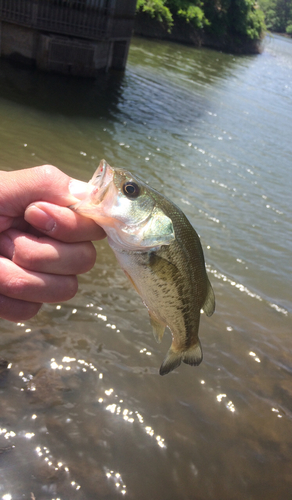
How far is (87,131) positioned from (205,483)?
365 inches

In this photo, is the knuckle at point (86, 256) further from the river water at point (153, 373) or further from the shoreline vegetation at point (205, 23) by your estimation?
the shoreline vegetation at point (205, 23)

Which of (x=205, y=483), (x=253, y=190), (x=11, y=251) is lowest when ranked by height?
(x=205, y=483)

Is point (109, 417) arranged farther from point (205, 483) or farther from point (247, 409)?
point (247, 409)

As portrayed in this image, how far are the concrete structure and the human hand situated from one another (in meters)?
13.8

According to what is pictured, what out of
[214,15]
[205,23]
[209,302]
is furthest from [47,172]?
[214,15]

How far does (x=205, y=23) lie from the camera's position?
39188mm

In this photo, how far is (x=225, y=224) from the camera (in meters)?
8.34

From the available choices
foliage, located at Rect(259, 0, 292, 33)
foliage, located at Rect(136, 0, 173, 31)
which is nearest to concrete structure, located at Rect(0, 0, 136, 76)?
foliage, located at Rect(136, 0, 173, 31)

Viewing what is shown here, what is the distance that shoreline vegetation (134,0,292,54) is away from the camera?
30.9 meters

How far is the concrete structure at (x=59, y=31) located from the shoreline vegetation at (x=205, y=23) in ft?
56.1

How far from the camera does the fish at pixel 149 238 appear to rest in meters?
2.03

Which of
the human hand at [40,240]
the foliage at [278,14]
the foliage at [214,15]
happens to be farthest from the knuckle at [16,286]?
the foliage at [278,14]

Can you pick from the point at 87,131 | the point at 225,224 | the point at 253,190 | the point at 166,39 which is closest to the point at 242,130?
the point at 253,190

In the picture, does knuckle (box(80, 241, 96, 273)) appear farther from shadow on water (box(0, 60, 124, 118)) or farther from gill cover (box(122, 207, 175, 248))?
shadow on water (box(0, 60, 124, 118))
